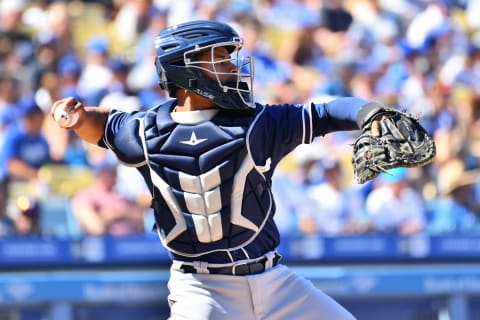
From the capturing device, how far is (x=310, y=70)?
27.0ft

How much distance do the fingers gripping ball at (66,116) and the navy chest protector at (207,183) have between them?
10.1 inches

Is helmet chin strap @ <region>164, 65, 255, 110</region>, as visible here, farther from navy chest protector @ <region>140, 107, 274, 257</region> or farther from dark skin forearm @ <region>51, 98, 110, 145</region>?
dark skin forearm @ <region>51, 98, 110, 145</region>

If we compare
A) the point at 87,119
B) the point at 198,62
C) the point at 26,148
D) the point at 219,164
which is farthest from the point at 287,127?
the point at 26,148

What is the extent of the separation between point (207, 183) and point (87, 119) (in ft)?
1.81

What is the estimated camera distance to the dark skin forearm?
3.55 m

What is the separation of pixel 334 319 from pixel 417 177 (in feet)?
13.5

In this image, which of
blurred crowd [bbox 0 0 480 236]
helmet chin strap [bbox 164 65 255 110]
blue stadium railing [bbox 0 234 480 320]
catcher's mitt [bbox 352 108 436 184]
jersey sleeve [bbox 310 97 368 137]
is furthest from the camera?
blurred crowd [bbox 0 0 480 236]

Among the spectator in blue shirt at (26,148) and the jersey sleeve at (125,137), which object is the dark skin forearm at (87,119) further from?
the spectator in blue shirt at (26,148)

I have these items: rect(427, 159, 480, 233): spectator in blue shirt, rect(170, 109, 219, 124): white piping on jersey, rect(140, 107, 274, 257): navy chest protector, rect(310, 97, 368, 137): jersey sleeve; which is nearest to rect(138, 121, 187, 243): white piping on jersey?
rect(140, 107, 274, 257): navy chest protector

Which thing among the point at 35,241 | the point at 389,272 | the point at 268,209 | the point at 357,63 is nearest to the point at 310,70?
the point at 357,63

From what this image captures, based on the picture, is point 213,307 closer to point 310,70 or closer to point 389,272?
point 389,272

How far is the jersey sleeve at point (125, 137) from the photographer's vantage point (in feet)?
11.6

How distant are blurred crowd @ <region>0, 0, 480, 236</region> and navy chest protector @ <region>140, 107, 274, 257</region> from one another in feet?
10.6

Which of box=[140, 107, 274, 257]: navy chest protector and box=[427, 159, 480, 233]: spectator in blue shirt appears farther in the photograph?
box=[427, 159, 480, 233]: spectator in blue shirt
